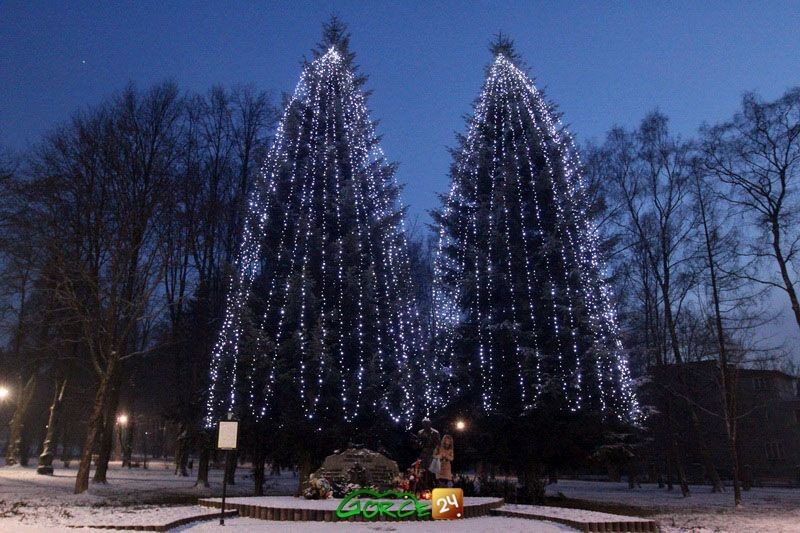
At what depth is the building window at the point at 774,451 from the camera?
38.7m

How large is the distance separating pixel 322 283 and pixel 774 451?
1377 inches

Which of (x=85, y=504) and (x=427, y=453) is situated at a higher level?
(x=427, y=453)

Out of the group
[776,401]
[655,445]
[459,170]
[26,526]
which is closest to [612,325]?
[459,170]

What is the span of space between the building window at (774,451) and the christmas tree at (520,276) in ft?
93.3

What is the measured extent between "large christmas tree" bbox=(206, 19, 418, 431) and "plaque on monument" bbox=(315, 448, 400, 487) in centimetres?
192

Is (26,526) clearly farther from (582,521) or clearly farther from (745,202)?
(745,202)

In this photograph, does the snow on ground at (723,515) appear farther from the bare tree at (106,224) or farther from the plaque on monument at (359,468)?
the bare tree at (106,224)

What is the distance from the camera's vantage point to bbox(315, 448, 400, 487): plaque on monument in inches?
573

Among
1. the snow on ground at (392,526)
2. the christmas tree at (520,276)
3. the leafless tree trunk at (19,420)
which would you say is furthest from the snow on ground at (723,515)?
the leafless tree trunk at (19,420)

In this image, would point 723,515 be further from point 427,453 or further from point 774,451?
point 774,451

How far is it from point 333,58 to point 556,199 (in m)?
8.89

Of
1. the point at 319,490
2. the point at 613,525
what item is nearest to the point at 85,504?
the point at 319,490

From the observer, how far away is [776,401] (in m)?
39.3

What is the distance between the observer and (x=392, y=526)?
35.7 ft
